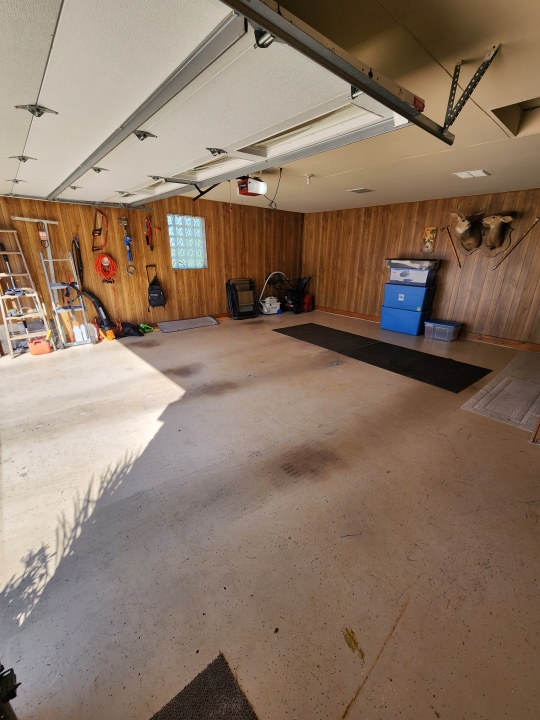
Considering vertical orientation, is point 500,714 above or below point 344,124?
below

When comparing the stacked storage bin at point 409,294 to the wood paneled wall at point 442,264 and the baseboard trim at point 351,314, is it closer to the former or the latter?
the wood paneled wall at point 442,264

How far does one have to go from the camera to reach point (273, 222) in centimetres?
705

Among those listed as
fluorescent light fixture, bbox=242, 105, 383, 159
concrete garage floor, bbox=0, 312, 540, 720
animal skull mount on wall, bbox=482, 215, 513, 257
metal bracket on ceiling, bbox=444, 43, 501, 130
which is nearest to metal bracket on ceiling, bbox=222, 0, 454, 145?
metal bracket on ceiling, bbox=444, 43, 501, 130

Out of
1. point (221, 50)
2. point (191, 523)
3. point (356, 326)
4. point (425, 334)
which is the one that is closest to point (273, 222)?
point (356, 326)

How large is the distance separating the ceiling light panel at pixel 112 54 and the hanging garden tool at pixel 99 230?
3.48 metres

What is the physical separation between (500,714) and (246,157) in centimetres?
348

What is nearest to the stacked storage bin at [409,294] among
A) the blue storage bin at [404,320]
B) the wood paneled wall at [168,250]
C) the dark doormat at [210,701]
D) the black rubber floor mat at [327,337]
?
the blue storage bin at [404,320]

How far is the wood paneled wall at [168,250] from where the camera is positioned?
182 inches

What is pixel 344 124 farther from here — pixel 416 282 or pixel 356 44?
pixel 416 282

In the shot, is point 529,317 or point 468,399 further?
point 529,317

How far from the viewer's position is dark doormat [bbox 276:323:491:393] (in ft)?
11.9

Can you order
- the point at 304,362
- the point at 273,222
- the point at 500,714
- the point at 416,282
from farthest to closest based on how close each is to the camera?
the point at 273,222 < the point at 416,282 < the point at 304,362 < the point at 500,714

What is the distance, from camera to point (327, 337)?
5348 mm

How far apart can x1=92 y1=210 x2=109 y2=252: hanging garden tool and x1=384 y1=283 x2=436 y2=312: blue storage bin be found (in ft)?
16.9
